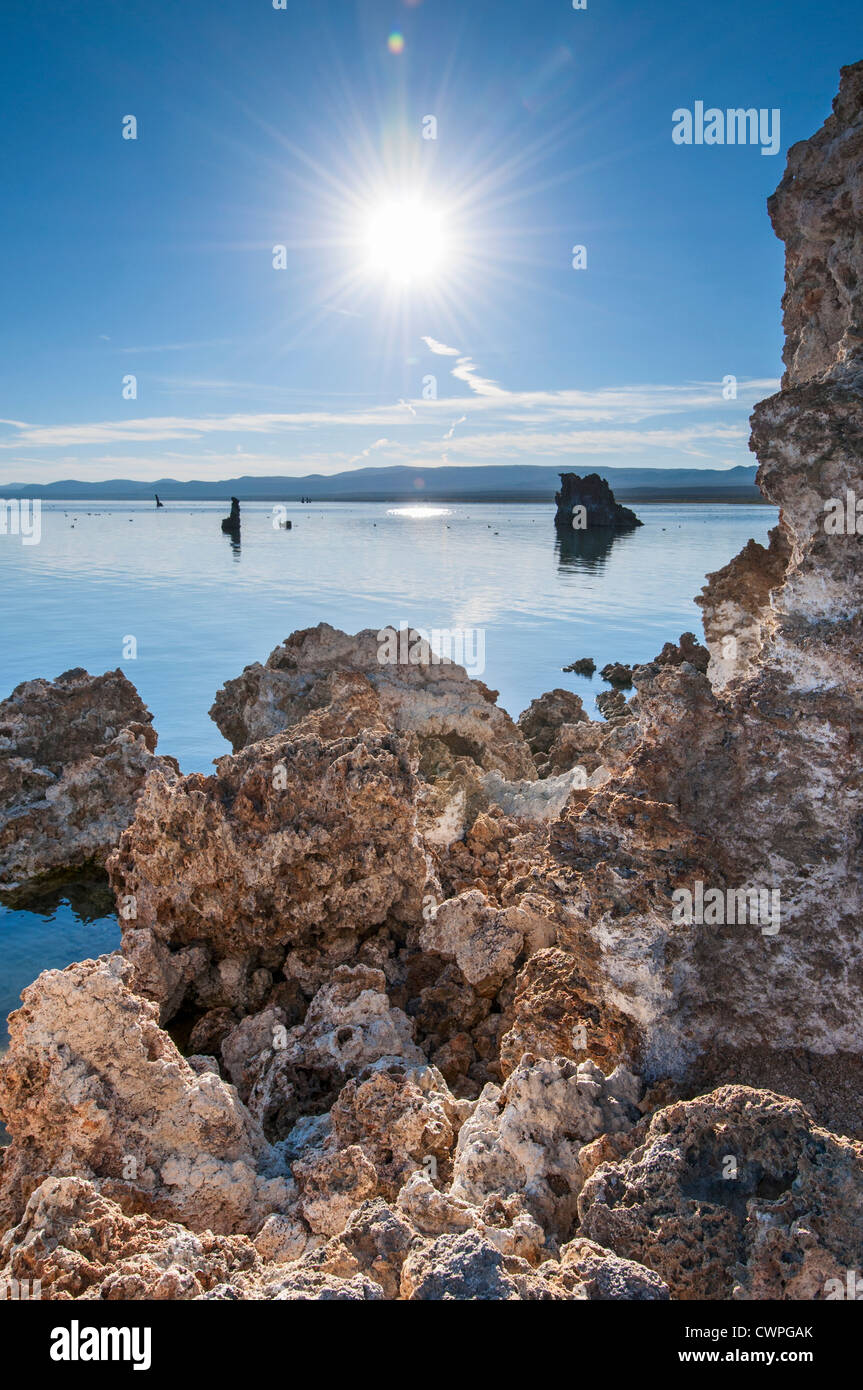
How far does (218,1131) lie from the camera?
11.2ft

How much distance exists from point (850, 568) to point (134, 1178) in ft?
12.3

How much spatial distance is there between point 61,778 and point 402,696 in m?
3.57

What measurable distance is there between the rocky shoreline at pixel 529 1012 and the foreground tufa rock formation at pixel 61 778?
2.88m

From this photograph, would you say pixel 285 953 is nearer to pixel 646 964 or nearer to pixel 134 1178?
pixel 134 1178

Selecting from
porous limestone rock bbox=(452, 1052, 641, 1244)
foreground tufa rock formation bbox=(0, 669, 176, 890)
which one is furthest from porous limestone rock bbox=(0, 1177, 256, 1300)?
foreground tufa rock formation bbox=(0, 669, 176, 890)

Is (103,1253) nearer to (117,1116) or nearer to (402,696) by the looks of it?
(117,1116)

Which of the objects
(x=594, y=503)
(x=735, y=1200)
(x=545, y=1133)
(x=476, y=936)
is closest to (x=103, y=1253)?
(x=545, y=1133)

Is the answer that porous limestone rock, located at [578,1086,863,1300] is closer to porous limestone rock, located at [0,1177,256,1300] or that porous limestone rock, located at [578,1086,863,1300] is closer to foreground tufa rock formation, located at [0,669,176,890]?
porous limestone rock, located at [0,1177,256,1300]

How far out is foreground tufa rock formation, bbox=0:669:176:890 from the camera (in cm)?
811

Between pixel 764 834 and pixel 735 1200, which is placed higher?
pixel 764 834

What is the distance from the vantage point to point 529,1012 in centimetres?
405

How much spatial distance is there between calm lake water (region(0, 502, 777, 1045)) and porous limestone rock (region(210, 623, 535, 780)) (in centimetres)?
211

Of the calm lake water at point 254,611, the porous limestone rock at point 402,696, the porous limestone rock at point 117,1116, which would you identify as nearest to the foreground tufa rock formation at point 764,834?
the porous limestone rock at point 117,1116

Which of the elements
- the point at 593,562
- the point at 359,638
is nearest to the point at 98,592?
the point at 359,638
